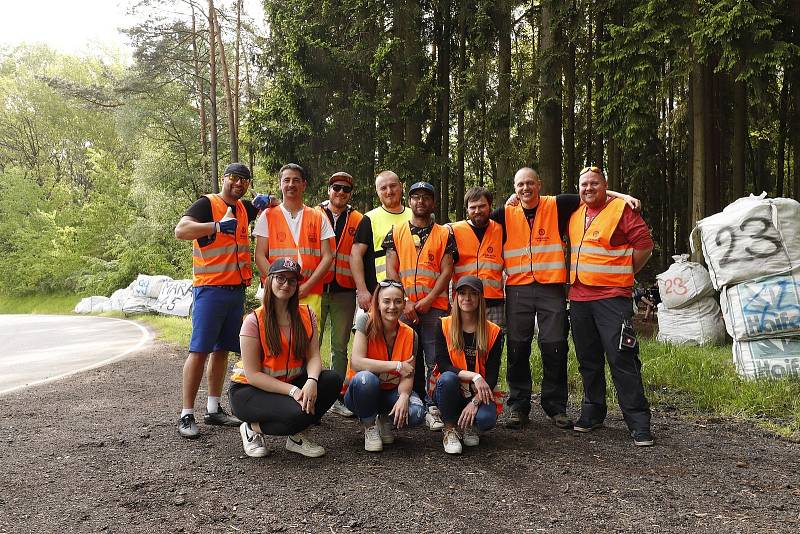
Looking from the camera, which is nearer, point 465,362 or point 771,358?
point 465,362

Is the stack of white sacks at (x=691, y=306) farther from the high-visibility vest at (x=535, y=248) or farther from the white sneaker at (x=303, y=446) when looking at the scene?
the white sneaker at (x=303, y=446)

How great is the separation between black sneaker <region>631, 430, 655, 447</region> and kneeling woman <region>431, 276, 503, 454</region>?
1.05 metres

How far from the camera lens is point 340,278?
5098mm

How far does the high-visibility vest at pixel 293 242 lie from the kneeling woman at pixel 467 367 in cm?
121

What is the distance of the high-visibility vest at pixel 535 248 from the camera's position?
4641mm

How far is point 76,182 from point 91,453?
38355mm

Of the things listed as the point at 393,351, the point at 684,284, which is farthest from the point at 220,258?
the point at 684,284

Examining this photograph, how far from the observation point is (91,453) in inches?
163

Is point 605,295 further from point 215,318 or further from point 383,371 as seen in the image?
point 215,318

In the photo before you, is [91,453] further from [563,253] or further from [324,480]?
[563,253]

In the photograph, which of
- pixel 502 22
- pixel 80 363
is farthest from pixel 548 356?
pixel 502 22

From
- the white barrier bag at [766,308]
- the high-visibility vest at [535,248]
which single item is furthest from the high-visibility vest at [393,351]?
the white barrier bag at [766,308]

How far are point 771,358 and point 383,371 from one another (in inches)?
158

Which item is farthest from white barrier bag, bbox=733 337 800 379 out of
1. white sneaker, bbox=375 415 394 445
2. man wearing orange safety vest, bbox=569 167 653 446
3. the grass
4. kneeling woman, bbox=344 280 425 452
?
white sneaker, bbox=375 415 394 445
